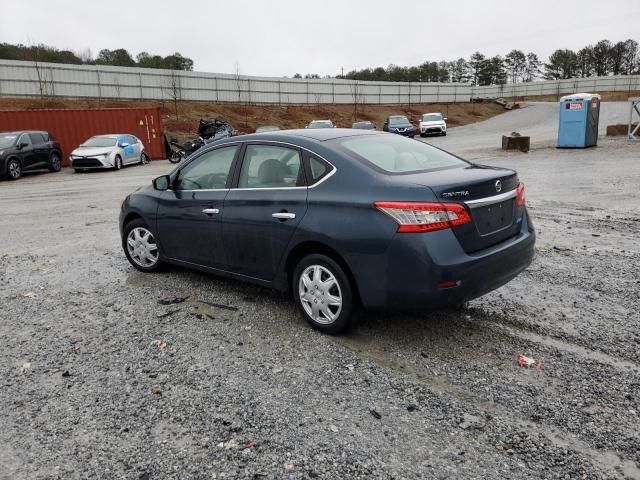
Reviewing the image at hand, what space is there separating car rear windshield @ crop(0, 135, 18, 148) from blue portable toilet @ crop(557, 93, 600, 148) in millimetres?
20413

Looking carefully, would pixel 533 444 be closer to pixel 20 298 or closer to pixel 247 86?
pixel 20 298

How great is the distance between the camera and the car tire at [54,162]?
21219mm

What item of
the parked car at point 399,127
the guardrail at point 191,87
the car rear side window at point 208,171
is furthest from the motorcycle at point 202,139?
the guardrail at point 191,87

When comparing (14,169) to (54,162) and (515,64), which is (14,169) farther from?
(515,64)

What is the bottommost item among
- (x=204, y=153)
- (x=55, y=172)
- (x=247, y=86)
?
(x=55, y=172)

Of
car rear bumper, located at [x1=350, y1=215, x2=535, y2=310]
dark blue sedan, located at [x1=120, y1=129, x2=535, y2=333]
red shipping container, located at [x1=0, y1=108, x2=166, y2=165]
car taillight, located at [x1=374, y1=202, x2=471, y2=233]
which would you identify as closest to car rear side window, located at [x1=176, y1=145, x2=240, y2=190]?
dark blue sedan, located at [x1=120, y1=129, x2=535, y2=333]

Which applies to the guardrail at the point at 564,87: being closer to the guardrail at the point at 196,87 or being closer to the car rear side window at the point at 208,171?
the guardrail at the point at 196,87

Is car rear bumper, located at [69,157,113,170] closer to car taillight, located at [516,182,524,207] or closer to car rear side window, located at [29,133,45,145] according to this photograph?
car rear side window, located at [29,133,45,145]

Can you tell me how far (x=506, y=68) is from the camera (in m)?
123

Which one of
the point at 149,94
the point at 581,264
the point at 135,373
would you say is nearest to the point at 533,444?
the point at 135,373

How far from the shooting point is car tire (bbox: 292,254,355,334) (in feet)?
13.6

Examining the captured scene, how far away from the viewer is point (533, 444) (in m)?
2.92

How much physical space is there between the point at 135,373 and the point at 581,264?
4843 millimetres

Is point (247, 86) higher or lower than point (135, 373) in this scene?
higher
